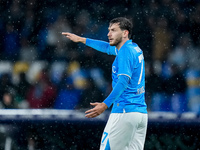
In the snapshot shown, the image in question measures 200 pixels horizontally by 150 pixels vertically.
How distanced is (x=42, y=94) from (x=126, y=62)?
347 centimetres

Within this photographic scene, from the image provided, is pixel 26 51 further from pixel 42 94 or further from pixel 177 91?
pixel 177 91

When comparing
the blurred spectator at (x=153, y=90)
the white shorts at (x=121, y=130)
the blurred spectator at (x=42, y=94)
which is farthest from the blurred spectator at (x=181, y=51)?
the white shorts at (x=121, y=130)

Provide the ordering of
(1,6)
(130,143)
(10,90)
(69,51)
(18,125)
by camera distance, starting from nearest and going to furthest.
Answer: (130,143) < (18,125) < (10,90) < (69,51) < (1,6)

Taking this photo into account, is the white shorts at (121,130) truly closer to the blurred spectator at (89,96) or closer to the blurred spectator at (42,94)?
the blurred spectator at (89,96)

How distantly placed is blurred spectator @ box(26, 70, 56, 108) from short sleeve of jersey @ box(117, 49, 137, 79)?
→ 3352 mm

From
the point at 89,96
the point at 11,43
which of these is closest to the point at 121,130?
the point at 89,96

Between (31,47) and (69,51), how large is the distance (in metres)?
0.72

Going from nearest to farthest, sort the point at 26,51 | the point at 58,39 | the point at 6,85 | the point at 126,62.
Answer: the point at 126,62 < the point at 6,85 < the point at 26,51 < the point at 58,39

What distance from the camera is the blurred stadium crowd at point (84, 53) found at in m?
6.18

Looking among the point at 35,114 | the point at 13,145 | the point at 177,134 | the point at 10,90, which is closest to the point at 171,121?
the point at 177,134

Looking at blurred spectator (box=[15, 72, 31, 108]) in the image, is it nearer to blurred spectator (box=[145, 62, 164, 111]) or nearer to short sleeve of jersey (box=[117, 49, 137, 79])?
blurred spectator (box=[145, 62, 164, 111])

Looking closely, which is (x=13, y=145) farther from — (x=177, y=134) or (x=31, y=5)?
(x=31, y=5)

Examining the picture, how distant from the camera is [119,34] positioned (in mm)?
3211

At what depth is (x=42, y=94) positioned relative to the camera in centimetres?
621
